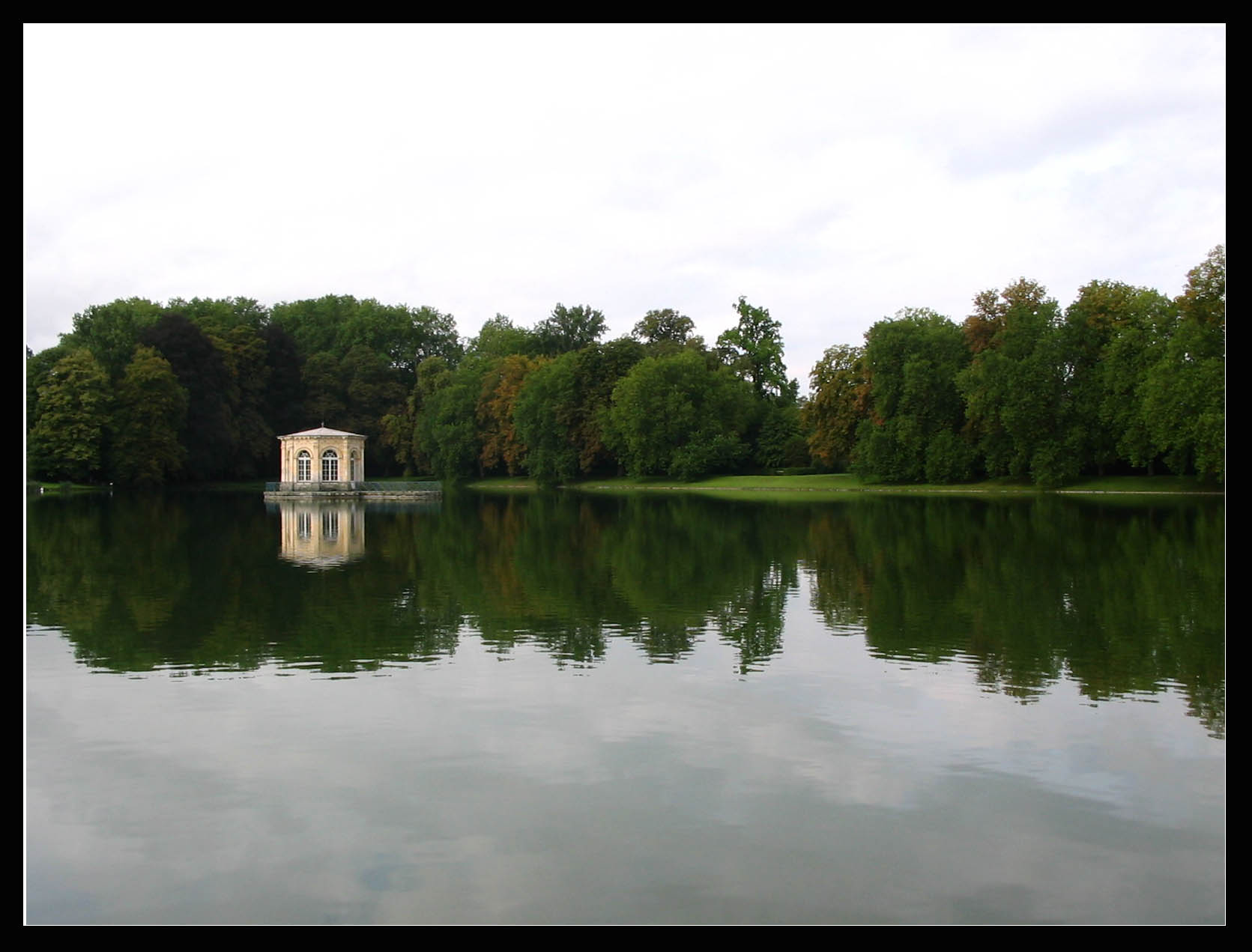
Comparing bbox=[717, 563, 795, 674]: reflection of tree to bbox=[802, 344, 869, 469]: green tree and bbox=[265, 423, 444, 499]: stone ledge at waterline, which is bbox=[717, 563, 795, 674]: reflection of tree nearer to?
bbox=[802, 344, 869, 469]: green tree

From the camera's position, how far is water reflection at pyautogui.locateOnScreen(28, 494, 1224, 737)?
13773mm

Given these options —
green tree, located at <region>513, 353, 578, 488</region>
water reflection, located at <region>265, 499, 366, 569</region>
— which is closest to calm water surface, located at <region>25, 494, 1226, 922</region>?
water reflection, located at <region>265, 499, 366, 569</region>

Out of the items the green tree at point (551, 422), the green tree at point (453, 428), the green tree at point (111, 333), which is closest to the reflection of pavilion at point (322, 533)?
the green tree at point (551, 422)

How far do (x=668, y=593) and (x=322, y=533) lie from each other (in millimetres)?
20167

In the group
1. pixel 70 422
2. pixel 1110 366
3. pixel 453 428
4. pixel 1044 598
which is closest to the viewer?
pixel 1044 598

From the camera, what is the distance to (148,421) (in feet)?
253

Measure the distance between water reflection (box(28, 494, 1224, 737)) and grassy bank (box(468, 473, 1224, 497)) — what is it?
17789mm

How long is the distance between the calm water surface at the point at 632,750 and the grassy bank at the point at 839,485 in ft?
123

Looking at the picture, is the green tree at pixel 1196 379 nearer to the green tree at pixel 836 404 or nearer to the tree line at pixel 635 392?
the tree line at pixel 635 392

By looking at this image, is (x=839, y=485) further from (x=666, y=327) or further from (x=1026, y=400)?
(x=666, y=327)

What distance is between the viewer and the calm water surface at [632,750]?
22.4 ft

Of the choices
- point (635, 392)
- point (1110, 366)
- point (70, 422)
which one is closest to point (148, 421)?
point (70, 422)
